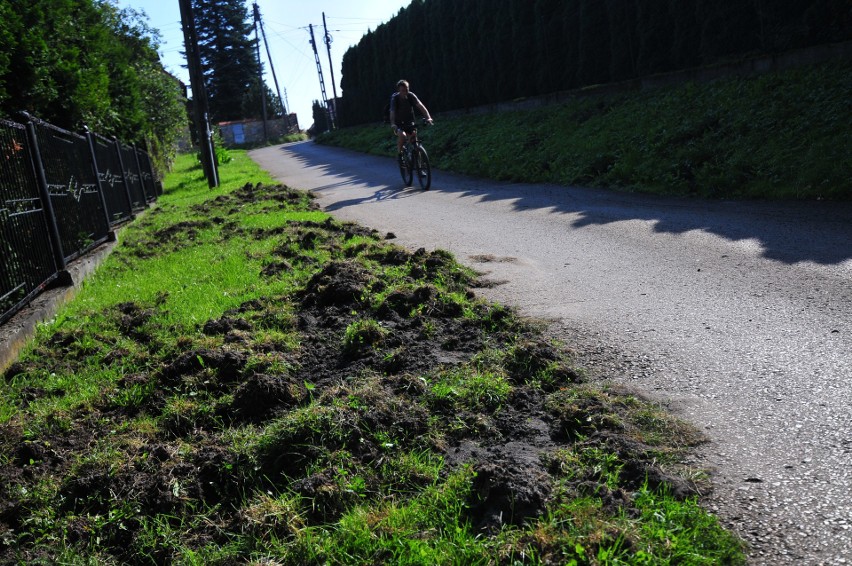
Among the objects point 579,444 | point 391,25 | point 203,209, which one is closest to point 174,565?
point 579,444

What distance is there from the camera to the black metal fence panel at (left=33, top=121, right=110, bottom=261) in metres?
7.87

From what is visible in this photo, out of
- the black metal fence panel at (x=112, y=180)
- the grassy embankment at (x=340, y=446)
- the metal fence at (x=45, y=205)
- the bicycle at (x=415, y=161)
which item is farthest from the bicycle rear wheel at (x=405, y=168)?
the grassy embankment at (x=340, y=446)

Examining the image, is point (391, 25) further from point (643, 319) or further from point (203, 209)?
point (643, 319)

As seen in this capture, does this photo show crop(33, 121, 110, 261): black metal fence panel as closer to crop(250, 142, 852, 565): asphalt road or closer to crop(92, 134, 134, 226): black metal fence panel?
crop(92, 134, 134, 226): black metal fence panel

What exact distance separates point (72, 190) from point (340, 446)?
7.27m

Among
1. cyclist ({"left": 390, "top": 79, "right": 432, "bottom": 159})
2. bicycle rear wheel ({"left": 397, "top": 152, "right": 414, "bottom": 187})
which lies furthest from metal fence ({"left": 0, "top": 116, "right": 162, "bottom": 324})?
bicycle rear wheel ({"left": 397, "top": 152, "right": 414, "bottom": 187})

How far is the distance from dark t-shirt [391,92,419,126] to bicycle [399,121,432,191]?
0.92 ft

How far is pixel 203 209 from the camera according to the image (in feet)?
45.4

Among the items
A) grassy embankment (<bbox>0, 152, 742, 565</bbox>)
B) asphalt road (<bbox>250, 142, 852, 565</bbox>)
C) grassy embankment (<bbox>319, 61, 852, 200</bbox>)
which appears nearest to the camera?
grassy embankment (<bbox>0, 152, 742, 565</bbox>)

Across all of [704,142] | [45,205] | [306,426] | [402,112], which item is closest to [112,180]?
[45,205]

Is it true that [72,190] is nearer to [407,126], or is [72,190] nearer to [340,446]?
[407,126]

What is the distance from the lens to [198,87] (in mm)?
20422

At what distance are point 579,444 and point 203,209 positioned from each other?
12253 mm

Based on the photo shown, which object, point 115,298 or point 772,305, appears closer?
point 772,305
